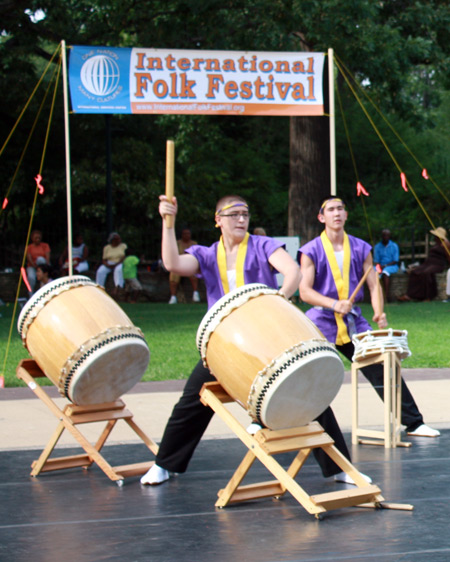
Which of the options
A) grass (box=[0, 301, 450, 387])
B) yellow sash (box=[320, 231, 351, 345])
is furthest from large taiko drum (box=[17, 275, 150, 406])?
grass (box=[0, 301, 450, 387])

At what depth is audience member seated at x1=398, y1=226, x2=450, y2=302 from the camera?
21812 millimetres

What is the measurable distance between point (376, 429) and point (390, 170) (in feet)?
85.7

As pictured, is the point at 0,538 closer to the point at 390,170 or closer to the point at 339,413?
the point at 339,413

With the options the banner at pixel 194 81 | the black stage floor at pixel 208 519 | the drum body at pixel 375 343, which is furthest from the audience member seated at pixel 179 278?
the black stage floor at pixel 208 519

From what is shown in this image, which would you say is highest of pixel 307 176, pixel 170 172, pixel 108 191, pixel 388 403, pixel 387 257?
pixel 307 176

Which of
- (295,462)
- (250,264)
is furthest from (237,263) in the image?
(295,462)

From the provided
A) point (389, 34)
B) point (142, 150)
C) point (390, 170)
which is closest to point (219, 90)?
Answer: point (389, 34)

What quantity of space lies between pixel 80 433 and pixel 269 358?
1544 millimetres

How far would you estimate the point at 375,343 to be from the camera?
6918 mm

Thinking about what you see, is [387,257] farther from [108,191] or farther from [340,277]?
[340,277]

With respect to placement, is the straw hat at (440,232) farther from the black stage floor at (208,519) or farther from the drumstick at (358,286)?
the black stage floor at (208,519)

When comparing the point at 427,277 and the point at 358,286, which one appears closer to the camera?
the point at 358,286

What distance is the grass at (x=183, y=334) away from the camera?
1088 cm

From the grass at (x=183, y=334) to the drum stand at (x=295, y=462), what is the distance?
189 inches
